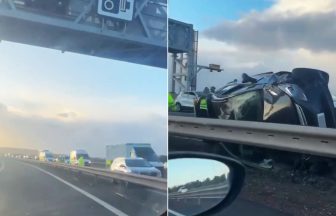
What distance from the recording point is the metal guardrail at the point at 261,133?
5.18 ft

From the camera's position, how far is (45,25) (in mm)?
1695

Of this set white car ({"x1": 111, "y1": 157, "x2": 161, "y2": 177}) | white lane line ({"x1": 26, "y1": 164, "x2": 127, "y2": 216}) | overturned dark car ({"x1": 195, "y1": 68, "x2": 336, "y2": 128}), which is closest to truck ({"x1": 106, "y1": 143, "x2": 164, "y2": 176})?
white car ({"x1": 111, "y1": 157, "x2": 161, "y2": 177})

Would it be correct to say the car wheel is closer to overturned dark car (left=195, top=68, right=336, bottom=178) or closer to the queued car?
overturned dark car (left=195, top=68, right=336, bottom=178)

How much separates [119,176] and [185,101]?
1.26 ft

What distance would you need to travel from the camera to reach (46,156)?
182 centimetres

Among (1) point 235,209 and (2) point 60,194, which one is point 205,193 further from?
(2) point 60,194

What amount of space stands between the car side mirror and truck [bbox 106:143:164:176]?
83 millimetres

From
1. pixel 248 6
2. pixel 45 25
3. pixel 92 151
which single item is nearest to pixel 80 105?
pixel 92 151

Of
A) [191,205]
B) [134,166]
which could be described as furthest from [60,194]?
[191,205]

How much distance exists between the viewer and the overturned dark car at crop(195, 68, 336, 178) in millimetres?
1635

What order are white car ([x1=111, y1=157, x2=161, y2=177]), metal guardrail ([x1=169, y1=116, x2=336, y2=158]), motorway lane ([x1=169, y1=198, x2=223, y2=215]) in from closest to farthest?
Answer: metal guardrail ([x1=169, y1=116, x2=336, y2=158]), white car ([x1=111, y1=157, x2=161, y2=177]), motorway lane ([x1=169, y1=198, x2=223, y2=215])

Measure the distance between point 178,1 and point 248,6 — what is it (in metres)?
0.30

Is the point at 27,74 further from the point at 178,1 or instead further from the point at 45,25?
the point at 178,1

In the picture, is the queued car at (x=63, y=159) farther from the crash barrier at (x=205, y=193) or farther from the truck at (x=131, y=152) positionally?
the crash barrier at (x=205, y=193)
